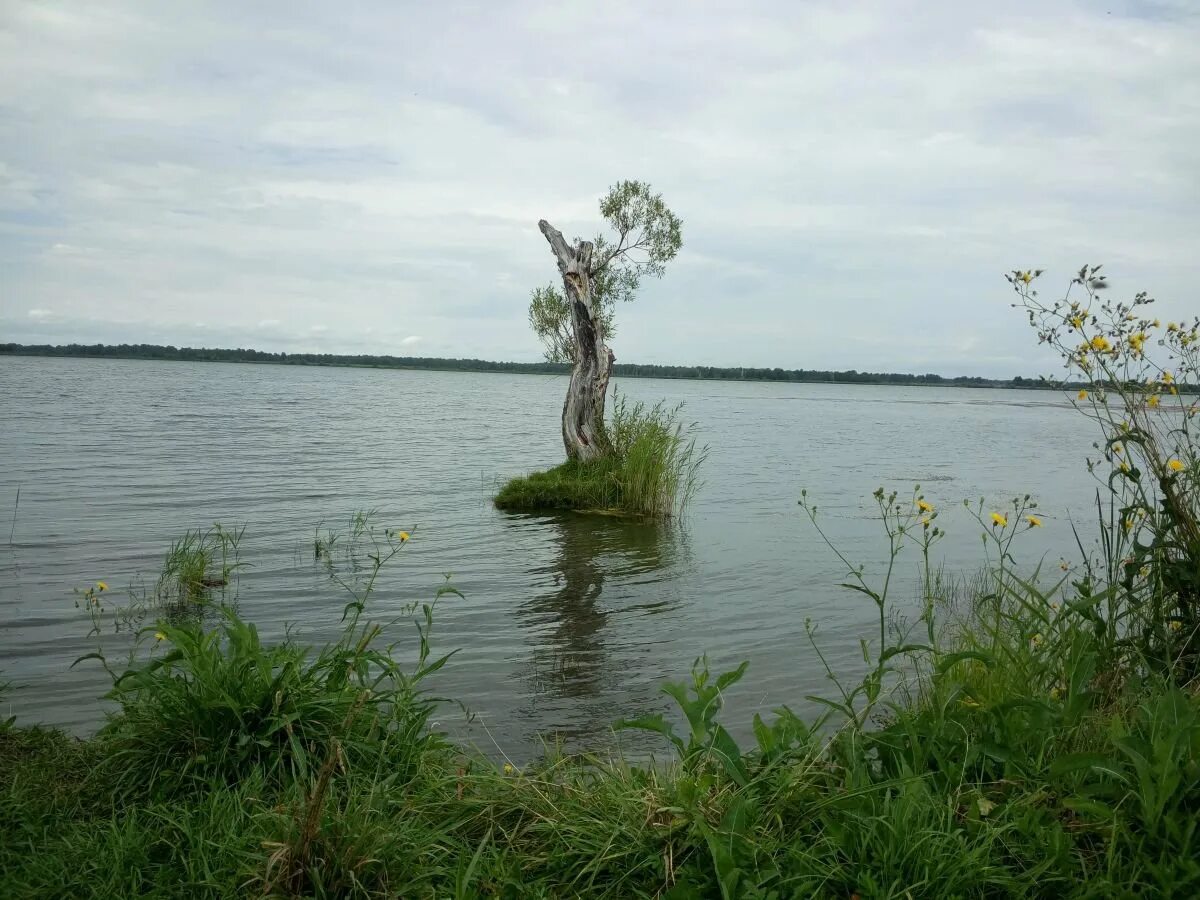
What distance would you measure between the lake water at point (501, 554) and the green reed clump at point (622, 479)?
0.62m

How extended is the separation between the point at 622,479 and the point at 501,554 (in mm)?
4683

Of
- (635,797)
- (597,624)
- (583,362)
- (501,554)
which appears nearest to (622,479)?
(583,362)

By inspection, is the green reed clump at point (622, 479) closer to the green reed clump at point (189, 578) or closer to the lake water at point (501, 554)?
the lake water at point (501, 554)

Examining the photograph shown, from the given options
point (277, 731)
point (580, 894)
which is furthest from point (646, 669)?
point (580, 894)

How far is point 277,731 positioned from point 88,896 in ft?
3.10

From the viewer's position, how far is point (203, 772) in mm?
3840

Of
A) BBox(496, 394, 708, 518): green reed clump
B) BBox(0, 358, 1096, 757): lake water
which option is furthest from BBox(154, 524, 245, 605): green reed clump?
BBox(496, 394, 708, 518): green reed clump

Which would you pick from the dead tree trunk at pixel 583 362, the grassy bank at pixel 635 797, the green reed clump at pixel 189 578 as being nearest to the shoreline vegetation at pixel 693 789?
the grassy bank at pixel 635 797

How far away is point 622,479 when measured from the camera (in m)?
16.8

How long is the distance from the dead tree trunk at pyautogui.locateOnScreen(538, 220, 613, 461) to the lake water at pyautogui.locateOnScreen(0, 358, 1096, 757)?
86.9 inches

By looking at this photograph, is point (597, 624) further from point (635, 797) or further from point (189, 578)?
point (635, 797)

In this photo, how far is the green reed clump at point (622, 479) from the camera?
16406 mm

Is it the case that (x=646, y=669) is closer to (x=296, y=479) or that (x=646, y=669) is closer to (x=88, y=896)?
(x=88, y=896)

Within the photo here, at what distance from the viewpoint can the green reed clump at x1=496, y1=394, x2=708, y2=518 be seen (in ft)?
53.8
